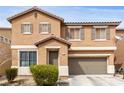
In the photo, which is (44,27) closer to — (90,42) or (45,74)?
(90,42)

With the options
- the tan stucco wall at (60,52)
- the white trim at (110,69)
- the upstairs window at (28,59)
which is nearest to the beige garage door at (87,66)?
the white trim at (110,69)

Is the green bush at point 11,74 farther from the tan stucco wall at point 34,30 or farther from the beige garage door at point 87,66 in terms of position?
the beige garage door at point 87,66

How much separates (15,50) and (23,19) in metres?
3.37

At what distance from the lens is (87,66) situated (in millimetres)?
36375

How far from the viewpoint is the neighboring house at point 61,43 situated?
3269 centimetres

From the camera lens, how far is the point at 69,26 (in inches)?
1416

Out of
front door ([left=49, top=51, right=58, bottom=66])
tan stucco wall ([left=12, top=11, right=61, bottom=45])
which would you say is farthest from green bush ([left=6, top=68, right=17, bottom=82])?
tan stucco wall ([left=12, top=11, right=61, bottom=45])

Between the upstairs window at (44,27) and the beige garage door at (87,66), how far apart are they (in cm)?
442

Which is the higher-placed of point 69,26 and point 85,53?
point 69,26

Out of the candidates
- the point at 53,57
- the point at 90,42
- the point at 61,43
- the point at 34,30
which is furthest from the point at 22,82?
the point at 90,42

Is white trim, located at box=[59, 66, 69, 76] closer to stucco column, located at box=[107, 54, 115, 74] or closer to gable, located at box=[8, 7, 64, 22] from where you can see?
gable, located at box=[8, 7, 64, 22]

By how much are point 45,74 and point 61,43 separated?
850 cm
